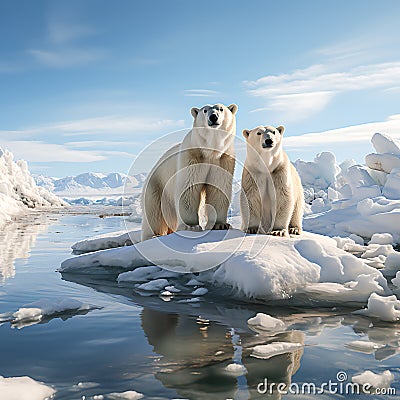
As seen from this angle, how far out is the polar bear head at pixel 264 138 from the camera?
4.66m

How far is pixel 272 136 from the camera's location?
4688mm

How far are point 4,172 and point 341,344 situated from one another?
42.6 metres

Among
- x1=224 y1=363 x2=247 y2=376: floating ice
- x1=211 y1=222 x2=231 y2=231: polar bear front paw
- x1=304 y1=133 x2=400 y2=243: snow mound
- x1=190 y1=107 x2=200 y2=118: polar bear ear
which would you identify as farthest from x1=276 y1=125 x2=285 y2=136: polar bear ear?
x1=304 y1=133 x2=400 y2=243: snow mound

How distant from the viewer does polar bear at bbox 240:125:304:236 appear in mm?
4727

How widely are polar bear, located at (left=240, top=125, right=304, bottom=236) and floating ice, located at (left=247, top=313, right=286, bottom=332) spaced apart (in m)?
1.91

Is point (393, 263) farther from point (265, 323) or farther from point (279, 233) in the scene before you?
point (265, 323)

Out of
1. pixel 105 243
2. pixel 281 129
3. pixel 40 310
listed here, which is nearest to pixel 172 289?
pixel 40 310

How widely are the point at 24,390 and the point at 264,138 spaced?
3.54m

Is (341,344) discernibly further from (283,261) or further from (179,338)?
(283,261)

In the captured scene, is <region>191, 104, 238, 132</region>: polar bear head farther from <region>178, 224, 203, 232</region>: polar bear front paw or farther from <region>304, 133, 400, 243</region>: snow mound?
<region>304, 133, 400, 243</region>: snow mound

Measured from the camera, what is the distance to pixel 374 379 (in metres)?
1.96

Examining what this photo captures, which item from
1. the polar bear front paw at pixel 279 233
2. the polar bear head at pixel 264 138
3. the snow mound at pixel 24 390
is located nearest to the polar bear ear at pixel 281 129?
the polar bear head at pixel 264 138

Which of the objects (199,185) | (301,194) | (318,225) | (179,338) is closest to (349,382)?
(179,338)

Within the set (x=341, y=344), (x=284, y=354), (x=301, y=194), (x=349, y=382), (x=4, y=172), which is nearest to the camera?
(x=349, y=382)
